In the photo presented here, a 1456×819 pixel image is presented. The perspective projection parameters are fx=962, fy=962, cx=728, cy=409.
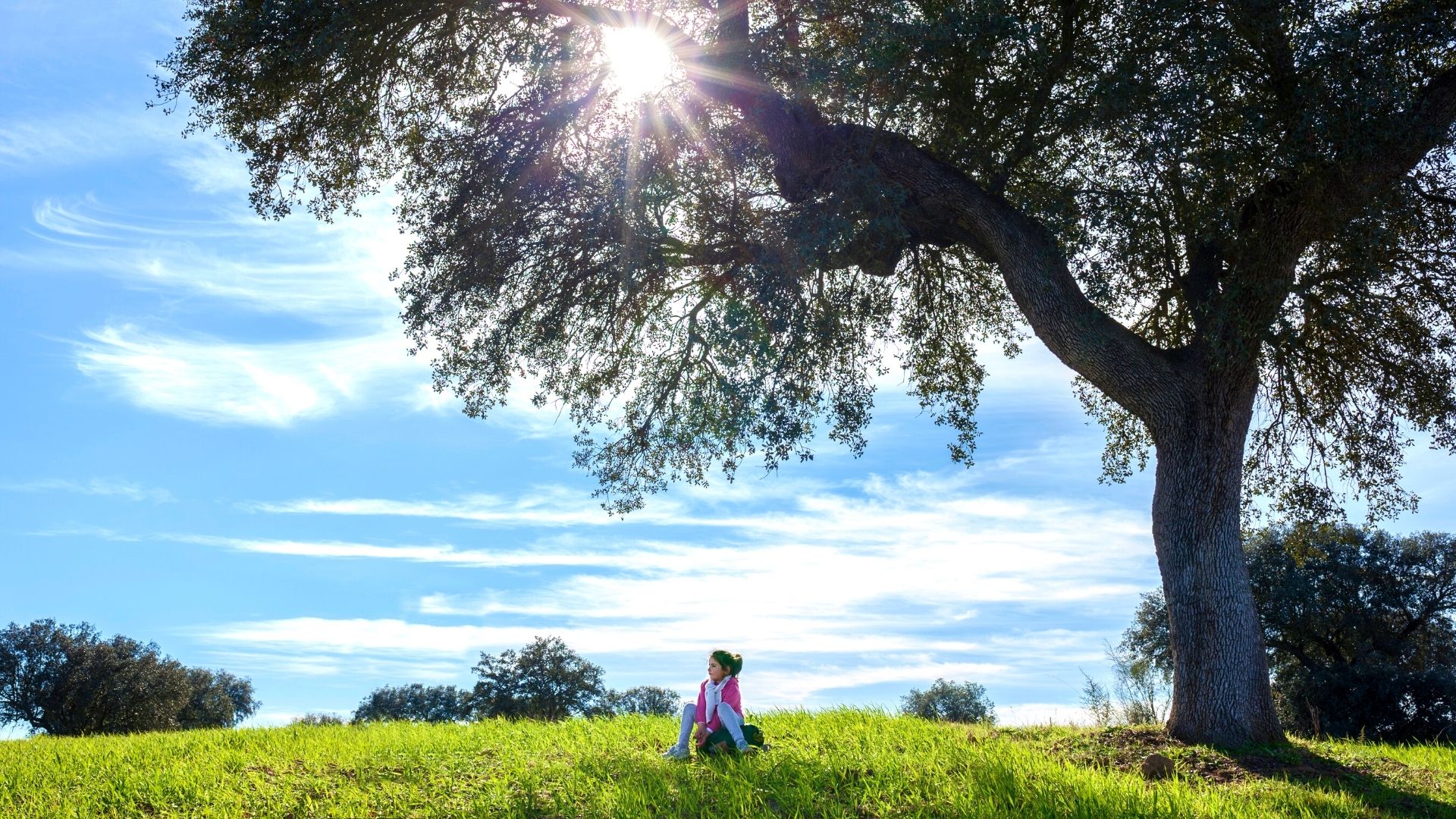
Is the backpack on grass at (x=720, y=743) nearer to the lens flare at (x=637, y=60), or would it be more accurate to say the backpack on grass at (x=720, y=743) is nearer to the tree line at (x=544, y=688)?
the lens flare at (x=637, y=60)

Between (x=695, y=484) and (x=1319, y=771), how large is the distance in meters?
10.6

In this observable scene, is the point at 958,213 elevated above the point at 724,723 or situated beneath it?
elevated above

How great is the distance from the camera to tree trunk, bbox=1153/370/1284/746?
12.3 m

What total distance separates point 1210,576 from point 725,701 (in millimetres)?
6859

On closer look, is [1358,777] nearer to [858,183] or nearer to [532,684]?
[858,183]

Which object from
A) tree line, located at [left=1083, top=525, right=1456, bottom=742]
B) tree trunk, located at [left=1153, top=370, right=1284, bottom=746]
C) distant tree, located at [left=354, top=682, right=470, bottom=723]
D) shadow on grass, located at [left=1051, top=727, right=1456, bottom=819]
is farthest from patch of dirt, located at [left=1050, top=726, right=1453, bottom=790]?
distant tree, located at [left=354, top=682, right=470, bottom=723]

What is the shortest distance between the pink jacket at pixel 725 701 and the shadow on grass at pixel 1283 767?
408 cm

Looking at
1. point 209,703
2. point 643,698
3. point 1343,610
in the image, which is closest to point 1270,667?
point 1343,610

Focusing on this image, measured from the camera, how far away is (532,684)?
35562mm

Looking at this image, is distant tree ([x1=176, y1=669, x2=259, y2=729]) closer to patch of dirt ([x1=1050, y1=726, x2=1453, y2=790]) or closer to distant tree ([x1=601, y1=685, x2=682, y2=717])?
distant tree ([x1=601, y1=685, x2=682, y2=717])

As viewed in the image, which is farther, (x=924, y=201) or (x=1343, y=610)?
(x=1343, y=610)

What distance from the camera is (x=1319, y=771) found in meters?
11.2

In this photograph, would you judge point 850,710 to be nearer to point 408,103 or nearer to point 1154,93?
point 1154,93

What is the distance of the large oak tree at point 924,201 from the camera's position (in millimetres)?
12656
